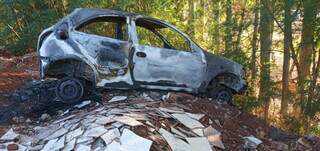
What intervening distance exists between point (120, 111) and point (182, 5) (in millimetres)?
12244

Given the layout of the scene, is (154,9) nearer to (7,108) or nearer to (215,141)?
(7,108)

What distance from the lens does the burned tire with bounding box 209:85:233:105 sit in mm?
9711

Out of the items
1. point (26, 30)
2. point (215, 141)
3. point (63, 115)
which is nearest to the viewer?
point (215, 141)

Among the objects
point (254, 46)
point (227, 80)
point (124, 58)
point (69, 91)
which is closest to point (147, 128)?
point (124, 58)

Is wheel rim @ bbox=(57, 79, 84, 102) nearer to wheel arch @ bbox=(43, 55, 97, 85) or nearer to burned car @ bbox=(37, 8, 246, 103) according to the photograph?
burned car @ bbox=(37, 8, 246, 103)

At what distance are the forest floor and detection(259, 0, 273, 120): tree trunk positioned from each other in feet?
15.0

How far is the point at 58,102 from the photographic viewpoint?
28.9 ft

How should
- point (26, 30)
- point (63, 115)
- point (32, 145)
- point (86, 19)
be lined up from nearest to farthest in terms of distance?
1. point (32, 145)
2. point (63, 115)
3. point (86, 19)
4. point (26, 30)

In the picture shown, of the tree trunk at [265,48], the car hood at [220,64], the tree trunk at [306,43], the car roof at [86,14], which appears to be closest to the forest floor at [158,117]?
the car hood at [220,64]

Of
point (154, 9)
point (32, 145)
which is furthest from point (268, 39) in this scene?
point (32, 145)

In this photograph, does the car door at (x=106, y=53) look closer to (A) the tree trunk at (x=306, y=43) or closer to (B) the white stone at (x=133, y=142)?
(B) the white stone at (x=133, y=142)

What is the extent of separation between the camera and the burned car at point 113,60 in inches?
336

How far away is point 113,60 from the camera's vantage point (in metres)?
8.73

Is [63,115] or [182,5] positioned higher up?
[182,5]
